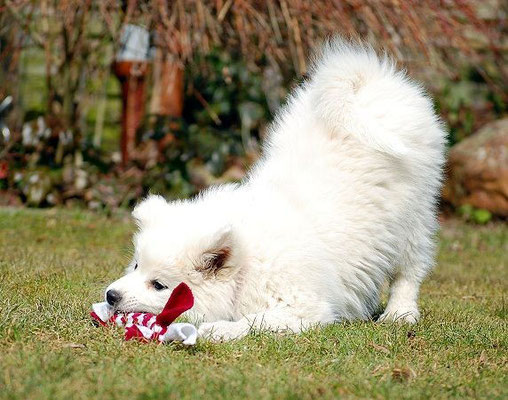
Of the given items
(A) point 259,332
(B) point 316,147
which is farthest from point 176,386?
(B) point 316,147

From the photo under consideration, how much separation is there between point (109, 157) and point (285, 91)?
6.77ft

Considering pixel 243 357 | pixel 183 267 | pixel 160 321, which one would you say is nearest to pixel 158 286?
pixel 183 267

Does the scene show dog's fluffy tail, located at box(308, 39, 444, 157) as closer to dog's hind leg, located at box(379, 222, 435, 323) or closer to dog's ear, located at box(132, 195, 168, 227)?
dog's hind leg, located at box(379, 222, 435, 323)

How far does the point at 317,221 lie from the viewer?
169 inches

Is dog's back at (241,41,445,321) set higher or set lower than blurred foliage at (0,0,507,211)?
higher

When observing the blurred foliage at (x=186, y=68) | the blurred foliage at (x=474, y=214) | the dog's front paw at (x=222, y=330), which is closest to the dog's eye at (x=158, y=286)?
the dog's front paw at (x=222, y=330)

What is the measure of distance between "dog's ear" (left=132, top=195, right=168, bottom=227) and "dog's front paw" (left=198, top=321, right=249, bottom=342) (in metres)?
0.65

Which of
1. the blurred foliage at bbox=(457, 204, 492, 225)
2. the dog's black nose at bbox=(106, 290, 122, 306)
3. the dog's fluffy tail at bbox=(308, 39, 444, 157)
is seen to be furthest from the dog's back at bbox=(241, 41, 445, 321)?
the blurred foliage at bbox=(457, 204, 492, 225)

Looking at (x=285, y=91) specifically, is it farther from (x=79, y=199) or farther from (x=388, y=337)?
(x=388, y=337)

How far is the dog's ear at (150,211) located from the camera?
4148 mm

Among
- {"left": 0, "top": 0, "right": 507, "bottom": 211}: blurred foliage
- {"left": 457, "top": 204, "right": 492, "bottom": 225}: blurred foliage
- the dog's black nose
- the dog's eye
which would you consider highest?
the dog's eye

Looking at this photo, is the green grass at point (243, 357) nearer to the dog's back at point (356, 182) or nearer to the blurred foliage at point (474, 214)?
the dog's back at point (356, 182)

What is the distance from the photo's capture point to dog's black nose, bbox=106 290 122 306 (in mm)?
3816

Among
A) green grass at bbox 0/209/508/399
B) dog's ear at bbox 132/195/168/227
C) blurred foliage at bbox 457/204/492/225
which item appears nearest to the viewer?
green grass at bbox 0/209/508/399
